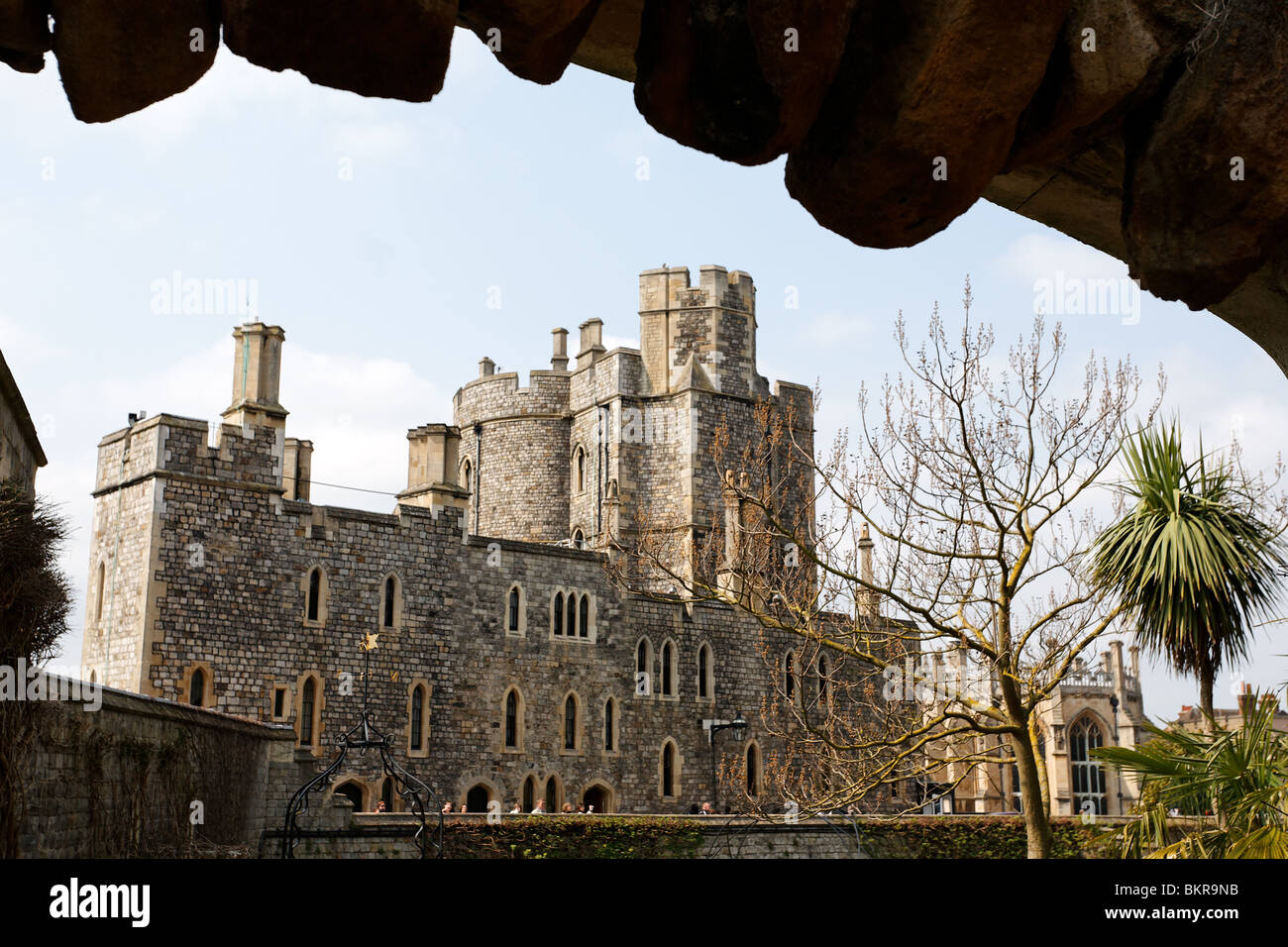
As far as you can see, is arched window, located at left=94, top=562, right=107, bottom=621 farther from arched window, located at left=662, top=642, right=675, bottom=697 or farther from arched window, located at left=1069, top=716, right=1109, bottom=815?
arched window, located at left=1069, top=716, right=1109, bottom=815

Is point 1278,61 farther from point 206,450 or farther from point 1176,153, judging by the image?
point 206,450

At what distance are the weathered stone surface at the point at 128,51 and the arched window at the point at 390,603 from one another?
24.5 meters

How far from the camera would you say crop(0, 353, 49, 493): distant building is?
6.44 meters

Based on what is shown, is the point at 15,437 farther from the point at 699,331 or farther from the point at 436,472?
the point at 699,331

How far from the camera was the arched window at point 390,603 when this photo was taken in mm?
A: 25875

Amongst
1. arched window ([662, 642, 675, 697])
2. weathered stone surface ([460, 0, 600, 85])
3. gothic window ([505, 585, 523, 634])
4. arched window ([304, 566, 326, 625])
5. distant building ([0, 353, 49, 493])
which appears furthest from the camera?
arched window ([662, 642, 675, 697])

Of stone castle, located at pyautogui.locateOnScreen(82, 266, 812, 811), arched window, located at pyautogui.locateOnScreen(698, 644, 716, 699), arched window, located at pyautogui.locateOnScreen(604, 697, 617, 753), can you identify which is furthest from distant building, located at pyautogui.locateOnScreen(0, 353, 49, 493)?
arched window, located at pyautogui.locateOnScreen(698, 644, 716, 699)

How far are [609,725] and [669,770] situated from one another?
6.54 feet

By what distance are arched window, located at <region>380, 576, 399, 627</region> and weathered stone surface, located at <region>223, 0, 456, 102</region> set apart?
2459 centimetres

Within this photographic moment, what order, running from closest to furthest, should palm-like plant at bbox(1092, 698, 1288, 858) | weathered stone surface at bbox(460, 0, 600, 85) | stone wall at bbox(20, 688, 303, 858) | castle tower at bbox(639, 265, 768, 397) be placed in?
weathered stone surface at bbox(460, 0, 600, 85) → palm-like plant at bbox(1092, 698, 1288, 858) → stone wall at bbox(20, 688, 303, 858) → castle tower at bbox(639, 265, 768, 397)

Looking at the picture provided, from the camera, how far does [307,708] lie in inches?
961
